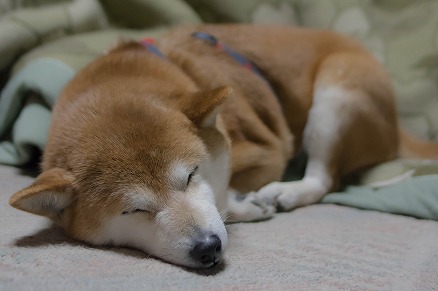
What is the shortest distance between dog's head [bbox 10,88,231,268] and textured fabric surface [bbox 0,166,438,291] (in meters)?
0.04

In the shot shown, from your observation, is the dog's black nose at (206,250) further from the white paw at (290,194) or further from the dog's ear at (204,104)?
the white paw at (290,194)

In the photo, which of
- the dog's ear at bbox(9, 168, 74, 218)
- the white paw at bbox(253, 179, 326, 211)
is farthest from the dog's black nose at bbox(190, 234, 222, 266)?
the white paw at bbox(253, 179, 326, 211)

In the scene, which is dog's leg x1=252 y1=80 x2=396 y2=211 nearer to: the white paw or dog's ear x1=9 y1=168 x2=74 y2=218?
the white paw

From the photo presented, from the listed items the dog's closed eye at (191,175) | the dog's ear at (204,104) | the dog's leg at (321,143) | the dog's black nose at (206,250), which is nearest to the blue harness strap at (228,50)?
the dog's leg at (321,143)

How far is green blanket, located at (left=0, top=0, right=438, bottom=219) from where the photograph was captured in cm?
165

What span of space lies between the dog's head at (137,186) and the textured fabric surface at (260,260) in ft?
0.13

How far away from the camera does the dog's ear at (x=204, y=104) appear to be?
1221 mm

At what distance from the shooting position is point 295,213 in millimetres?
1607

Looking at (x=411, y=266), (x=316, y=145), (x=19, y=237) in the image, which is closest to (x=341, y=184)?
(x=316, y=145)

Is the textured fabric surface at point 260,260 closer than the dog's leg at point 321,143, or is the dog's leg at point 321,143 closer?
the textured fabric surface at point 260,260

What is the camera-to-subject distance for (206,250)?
41.2 inches

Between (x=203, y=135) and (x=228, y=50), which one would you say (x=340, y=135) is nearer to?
(x=228, y=50)

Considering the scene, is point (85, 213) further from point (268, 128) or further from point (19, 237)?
point (268, 128)

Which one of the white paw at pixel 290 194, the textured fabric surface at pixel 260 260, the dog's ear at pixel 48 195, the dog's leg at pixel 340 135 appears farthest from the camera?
the dog's leg at pixel 340 135
